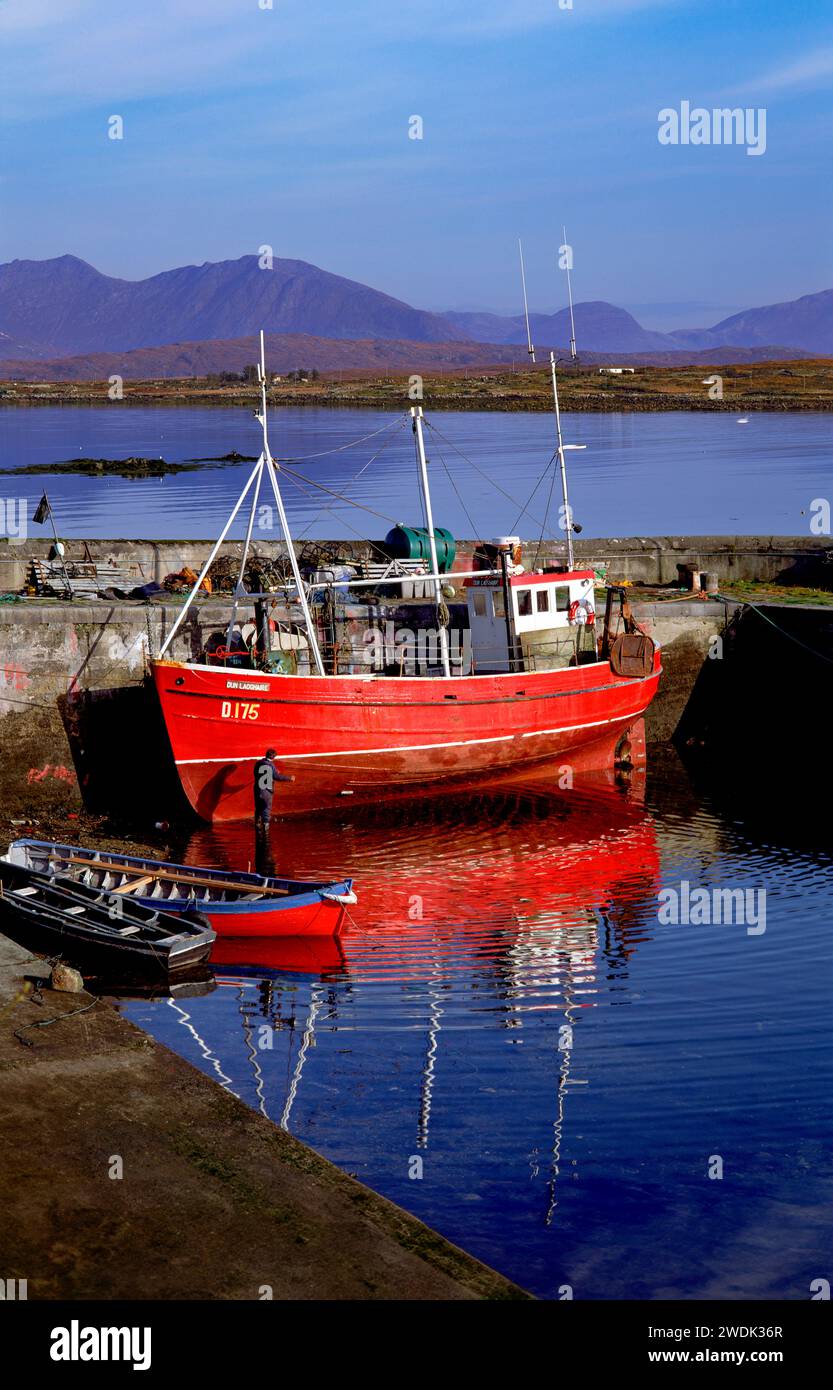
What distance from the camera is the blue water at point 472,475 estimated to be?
5216 cm

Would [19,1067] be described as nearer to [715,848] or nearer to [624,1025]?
[624,1025]

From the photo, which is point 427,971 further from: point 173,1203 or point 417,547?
point 417,547

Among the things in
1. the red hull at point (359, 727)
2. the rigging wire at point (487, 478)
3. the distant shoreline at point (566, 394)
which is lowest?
the red hull at point (359, 727)

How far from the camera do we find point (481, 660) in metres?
25.0

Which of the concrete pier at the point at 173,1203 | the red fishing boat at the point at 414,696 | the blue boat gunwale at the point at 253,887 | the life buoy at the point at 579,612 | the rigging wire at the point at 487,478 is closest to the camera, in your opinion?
the concrete pier at the point at 173,1203

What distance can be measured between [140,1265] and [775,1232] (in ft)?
15.4

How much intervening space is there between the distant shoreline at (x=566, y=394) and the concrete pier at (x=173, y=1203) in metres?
111

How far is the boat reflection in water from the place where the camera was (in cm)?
1229

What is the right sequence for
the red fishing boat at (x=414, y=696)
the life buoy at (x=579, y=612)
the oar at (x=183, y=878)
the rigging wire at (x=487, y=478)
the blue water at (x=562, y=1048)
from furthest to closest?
the rigging wire at (x=487, y=478) < the life buoy at (x=579, y=612) < the red fishing boat at (x=414, y=696) < the oar at (x=183, y=878) < the blue water at (x=562, y=1048)

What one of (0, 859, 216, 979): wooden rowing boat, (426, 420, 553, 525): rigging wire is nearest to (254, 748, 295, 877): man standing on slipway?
(0, 859, 216, 979): wooden rowing boat

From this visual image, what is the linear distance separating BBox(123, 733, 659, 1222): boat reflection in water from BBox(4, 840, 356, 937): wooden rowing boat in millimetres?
317
